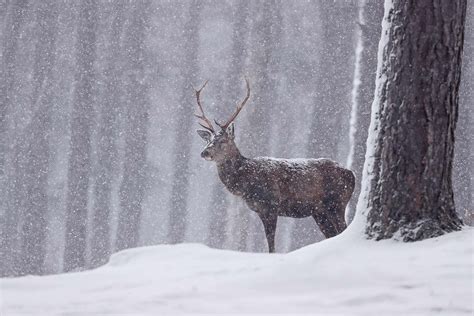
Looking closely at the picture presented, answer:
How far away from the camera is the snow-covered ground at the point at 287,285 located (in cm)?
432

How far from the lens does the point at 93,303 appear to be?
4840 mm

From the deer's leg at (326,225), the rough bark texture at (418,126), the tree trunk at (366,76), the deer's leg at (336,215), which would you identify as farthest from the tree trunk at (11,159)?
the rough bark texture at (418,126)

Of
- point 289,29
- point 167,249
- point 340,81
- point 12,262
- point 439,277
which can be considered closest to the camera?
point 439,277

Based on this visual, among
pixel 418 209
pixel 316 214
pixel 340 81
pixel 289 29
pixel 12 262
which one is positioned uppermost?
pixel 289 29

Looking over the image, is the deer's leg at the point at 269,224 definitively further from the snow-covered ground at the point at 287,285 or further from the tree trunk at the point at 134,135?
the tree trunk at the point at 134,135

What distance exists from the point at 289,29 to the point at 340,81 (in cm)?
372

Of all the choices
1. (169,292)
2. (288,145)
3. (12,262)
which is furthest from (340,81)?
(169,292)

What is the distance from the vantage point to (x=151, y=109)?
26.2 meters

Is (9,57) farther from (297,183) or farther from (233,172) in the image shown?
(297,183)

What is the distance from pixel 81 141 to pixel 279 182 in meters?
12.8

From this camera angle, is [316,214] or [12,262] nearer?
[316,214]

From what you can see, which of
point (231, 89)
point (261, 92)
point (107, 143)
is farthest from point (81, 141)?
point (261, 92)

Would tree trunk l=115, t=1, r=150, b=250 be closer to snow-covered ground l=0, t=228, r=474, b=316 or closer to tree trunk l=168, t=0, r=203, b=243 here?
tree trunk l=168, t=0, r=203, b=243

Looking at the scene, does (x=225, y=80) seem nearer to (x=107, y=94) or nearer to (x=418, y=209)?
(x=107, y=94)
